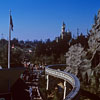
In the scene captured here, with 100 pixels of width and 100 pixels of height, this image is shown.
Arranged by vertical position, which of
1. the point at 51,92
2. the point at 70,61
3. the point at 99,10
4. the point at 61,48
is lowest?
the point at 51,92

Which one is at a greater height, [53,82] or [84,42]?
[84,42]

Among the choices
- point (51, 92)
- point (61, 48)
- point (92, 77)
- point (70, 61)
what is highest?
point (61, 48)

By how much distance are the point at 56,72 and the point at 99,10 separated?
952 inches

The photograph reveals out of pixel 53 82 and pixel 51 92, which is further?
pixel 53 82

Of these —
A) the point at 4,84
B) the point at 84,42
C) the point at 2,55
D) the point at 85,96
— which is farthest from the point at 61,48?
the point at 4,84

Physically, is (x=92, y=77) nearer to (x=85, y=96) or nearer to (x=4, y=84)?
(x=85, y=96)

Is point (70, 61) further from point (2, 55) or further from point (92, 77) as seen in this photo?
point (2, 55)

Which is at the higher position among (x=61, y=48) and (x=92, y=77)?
(x=61, y=48)

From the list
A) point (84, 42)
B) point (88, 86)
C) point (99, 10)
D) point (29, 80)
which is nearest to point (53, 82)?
point (88, 86)

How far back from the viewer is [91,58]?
39469mm

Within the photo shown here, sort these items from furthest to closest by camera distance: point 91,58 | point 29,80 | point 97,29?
point 97,29
point 91,58
point 29,80

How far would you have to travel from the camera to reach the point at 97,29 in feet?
148

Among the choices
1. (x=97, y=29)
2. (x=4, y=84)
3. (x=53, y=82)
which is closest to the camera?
(x=4, y=84)

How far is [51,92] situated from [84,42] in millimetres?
42078
